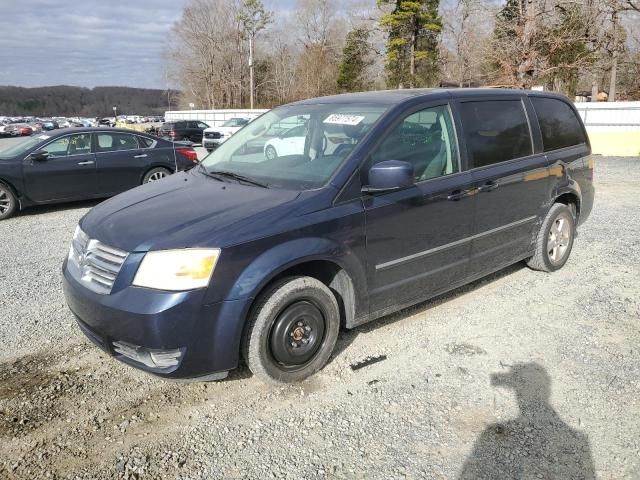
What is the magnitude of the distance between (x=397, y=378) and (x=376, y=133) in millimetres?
1666

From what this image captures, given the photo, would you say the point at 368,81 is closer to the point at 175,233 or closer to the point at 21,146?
the point at 21,146

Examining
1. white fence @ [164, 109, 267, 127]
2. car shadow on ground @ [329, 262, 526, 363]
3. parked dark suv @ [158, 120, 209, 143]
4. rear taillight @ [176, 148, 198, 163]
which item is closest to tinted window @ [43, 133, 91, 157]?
rear taillight @ [176, 148, 198, 163]

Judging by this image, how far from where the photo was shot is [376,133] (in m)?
3.48

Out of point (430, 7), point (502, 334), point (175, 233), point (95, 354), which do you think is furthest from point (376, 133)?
point (430, 7)

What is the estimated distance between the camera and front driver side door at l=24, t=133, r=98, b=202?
27.5ft

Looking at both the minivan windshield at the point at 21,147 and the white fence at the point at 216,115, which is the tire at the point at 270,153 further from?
the white fence at the point at 216,115

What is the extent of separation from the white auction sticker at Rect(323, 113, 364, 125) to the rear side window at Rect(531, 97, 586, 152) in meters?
2.12

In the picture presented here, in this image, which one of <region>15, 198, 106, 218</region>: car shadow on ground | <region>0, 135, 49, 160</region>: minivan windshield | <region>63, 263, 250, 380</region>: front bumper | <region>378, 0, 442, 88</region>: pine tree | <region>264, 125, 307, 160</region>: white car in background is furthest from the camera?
<region>378, 0, 442, 88</region>: pine tree

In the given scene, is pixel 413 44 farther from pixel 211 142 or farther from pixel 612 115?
pixel 612 115

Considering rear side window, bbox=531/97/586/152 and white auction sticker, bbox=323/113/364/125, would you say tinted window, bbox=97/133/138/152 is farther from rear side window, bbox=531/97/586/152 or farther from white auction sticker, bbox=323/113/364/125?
rear side window, bbox=531/97/586/152

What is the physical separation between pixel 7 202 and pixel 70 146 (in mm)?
1378

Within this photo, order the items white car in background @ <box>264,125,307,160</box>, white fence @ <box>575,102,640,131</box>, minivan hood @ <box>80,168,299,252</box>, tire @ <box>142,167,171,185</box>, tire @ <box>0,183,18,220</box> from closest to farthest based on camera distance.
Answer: minivan hood @ <box>80,168,299,252</box>
white car in background @ <box>264,125,307,160</box>
tire @ <box>0,183,18,220</box>
tire @ <box>142,167,171,185</box>
white fence @ <box>575,102,640,131</box>

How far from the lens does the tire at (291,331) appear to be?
3012 millimetres

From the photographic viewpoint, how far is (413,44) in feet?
135
